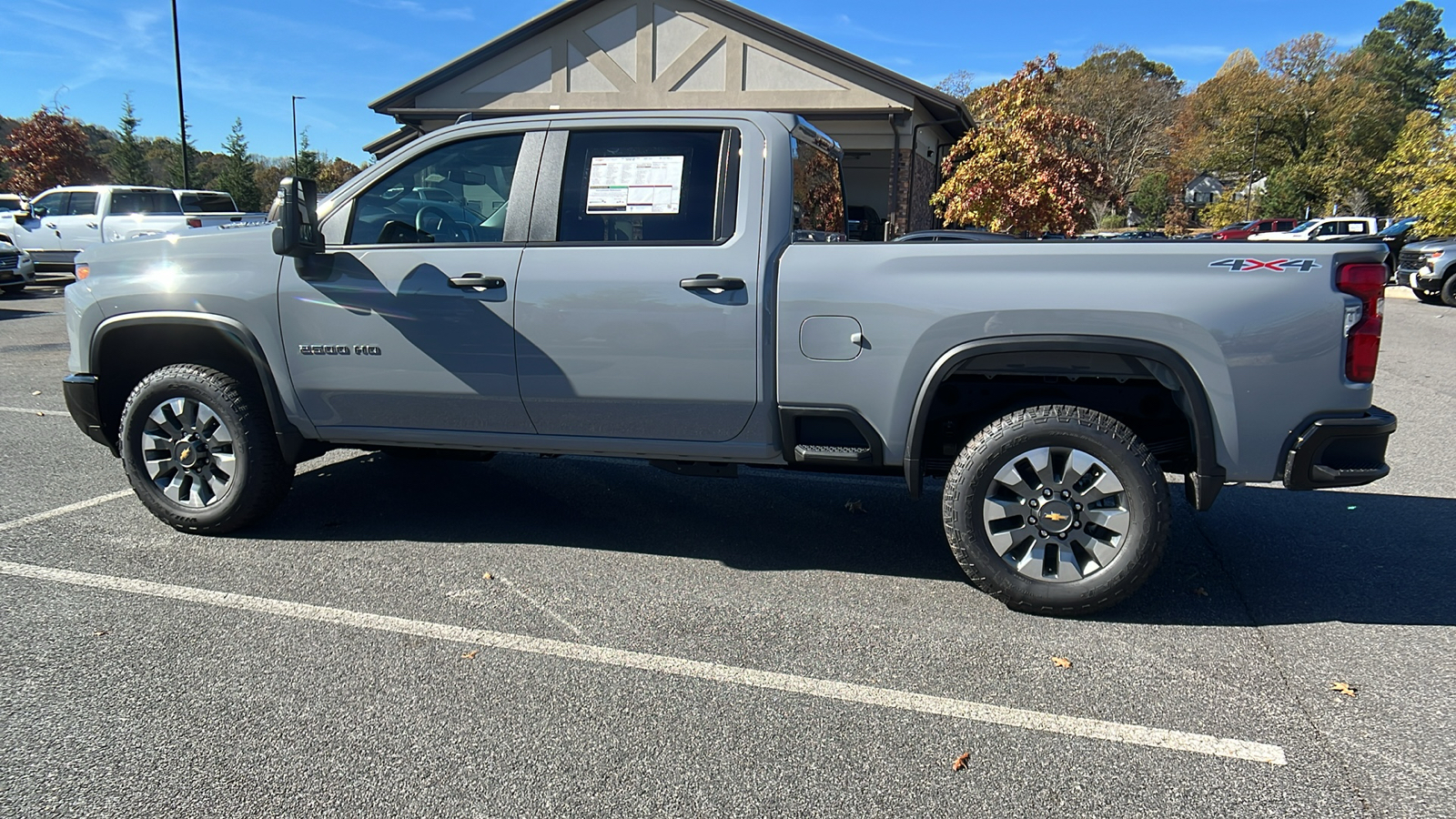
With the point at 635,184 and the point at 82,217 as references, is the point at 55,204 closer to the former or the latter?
the point at 82,217

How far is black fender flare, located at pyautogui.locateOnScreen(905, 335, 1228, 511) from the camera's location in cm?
356

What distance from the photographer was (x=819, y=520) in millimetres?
5133

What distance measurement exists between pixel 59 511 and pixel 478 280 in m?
2.85

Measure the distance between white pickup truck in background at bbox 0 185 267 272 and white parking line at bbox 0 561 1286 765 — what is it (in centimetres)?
1692

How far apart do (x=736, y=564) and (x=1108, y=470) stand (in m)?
1.72

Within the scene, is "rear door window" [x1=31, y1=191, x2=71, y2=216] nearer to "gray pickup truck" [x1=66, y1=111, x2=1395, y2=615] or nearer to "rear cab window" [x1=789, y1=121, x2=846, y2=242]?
"gray pickup truck" [x1=66, y1=111, x2=1395, y2=615]

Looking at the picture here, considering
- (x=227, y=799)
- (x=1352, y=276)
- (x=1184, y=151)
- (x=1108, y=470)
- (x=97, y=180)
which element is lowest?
(x=227, y=799)

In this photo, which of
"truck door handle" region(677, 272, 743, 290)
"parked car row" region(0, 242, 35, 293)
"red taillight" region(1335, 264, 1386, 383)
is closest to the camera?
"red taillight" region(1335, 264, 1386, 383)

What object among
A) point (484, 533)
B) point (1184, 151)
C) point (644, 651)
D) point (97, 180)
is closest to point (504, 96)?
point (484, 533)

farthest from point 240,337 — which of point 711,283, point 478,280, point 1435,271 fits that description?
point 1435,271

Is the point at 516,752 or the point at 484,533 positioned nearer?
the point at 516,752

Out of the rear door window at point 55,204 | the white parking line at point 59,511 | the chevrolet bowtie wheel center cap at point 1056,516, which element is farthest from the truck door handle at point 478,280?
the rear door window at point 55,204

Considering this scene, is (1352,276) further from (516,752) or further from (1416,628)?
(516,752)

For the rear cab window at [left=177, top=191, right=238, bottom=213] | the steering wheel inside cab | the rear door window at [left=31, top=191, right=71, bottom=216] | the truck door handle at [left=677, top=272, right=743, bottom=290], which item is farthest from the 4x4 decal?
the rear door window at [left=31, top=191, right=71, bottom=216]
